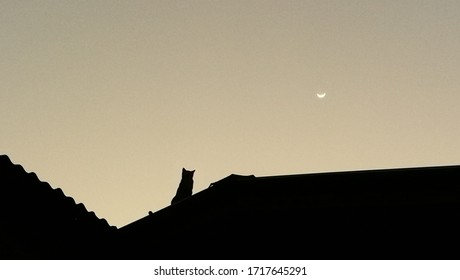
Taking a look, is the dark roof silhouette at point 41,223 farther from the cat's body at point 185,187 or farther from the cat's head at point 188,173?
the cat's head at point 188,173

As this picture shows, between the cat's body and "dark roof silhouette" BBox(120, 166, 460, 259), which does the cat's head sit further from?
"dark roof silhouette" BBox(120, 166, 460, 259)

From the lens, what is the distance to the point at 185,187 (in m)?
12.4

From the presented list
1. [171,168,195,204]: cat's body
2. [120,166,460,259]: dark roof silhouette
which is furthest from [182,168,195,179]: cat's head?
[120,166,460,259]: dark roof silhouette

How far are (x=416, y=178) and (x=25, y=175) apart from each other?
386cm

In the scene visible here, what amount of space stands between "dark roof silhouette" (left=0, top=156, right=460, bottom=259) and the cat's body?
236 inches

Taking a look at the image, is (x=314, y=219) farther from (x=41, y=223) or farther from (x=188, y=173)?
(x=188, y=173)

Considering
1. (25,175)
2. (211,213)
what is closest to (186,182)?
(211,213)

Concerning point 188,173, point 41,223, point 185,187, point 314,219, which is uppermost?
point 188,173

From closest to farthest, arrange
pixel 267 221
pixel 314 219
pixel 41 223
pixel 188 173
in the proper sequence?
pixel 41 223 < pixel 314 219 < pixel 267 221 < pixel 188 173

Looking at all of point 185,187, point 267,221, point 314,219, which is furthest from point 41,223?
point 185,187

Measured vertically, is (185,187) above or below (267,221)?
above

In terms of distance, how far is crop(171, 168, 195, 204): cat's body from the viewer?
11.9 meters

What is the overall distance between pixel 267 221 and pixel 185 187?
6.84m

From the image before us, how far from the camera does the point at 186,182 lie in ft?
41.4
